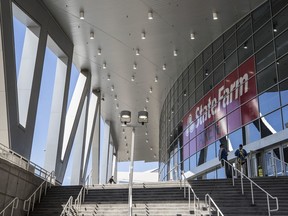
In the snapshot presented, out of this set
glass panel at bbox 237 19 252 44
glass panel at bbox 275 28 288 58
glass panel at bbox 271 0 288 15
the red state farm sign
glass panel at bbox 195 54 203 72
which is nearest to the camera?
glass panel at bbox 275 28 288 58

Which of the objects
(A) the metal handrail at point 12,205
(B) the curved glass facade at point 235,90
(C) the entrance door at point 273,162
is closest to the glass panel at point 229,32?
(B) the curved glass facade at point 235,90

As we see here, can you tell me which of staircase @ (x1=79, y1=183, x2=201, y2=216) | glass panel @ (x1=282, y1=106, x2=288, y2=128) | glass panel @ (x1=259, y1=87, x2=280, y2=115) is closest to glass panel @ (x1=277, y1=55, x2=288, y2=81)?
glass panel @ (x1=259, y1=87, x2=280, y2=115)

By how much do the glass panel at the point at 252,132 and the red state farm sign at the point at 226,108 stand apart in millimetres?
306

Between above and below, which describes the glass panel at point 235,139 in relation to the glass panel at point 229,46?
below

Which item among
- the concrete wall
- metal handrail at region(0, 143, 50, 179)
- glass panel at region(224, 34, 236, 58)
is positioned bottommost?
the concrete wall

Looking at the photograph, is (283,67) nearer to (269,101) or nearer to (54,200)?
(269,101)

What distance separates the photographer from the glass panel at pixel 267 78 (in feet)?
59.6

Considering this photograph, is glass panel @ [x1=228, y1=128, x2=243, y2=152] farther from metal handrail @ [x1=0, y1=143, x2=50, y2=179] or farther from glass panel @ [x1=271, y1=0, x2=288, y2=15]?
metal handrail @ [x1=0, y1=143, x2=50, y2=179]

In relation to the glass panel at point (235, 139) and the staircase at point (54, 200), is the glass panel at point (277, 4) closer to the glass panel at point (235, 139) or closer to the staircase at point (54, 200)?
the glass panel at point (235, 139)

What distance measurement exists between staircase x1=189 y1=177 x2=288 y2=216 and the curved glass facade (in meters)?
3.81

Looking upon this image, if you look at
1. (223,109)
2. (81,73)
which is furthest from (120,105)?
(223,109)

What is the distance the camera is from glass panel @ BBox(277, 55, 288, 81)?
1738 centimetres

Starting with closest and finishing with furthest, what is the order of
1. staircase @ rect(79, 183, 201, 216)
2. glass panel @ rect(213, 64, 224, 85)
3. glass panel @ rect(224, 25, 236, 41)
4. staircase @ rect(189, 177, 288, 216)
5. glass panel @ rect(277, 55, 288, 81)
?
staircase @ rect(189, 177, 288, 216) → staircase @ rect(79, 183, 201, 216) → glass panel @ rect(277, 55, 288, 81) → glass panel @ rect(224, 25, 236, 41) → glass panel @ rect(213, 64, 224, 85)

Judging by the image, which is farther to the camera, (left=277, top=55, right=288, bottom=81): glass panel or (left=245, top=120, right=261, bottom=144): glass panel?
(left=245, top=120, right=261, bottom=144): glass panel
